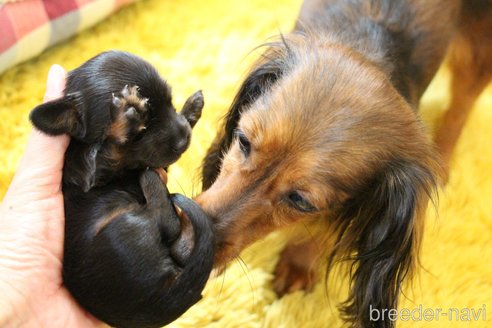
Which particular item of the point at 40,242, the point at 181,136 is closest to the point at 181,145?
the point at 181,136

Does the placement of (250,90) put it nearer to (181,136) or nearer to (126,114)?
(181,136)

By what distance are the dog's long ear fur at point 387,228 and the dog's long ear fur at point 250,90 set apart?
1.44 feet

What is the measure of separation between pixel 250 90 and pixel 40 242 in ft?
2.57

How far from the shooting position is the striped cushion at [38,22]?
2244mm

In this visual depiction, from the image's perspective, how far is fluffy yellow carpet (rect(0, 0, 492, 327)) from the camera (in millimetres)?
1927

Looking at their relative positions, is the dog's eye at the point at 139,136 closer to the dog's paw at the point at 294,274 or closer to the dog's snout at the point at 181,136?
the dog's snout at the point at 181,136

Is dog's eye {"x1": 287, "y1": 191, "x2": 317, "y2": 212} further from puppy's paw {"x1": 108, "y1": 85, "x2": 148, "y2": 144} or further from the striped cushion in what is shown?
the striped cushion

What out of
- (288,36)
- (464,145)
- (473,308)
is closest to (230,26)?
(288,36)

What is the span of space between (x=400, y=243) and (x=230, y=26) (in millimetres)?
1597

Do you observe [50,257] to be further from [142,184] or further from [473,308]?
[473,308]

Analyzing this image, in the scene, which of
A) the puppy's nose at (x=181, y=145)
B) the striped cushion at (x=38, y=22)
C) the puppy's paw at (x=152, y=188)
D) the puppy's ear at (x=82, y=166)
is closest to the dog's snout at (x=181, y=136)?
the puppy's nose at (x=181, y=145)

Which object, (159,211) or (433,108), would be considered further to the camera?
(433,108)

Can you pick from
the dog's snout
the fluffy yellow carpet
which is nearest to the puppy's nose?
the dog's snout

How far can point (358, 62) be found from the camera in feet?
4.99
